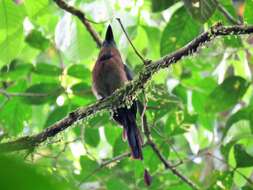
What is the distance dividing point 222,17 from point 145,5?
34.9 inches

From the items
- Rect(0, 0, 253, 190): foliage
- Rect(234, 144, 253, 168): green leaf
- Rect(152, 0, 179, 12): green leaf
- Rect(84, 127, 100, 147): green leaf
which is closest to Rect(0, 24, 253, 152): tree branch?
Rect(0, 0, 253, 190): foliage

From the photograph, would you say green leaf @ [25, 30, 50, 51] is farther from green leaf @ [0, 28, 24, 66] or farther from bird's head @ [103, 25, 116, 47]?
green leaf @ [0, 28, 24, 66]

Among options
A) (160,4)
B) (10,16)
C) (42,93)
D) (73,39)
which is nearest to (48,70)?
(42,93)

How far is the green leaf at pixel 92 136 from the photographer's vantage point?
2455mm

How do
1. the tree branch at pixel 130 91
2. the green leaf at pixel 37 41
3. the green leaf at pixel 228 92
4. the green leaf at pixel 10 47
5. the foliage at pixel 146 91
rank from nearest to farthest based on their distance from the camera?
the tree branch at pixel 130 91, the green leaf at pixel 10 47, the foliage at pixel 146 91, the green leaf at pixel 228 92, the green leaf at pixel 37 41

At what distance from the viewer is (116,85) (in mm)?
2209

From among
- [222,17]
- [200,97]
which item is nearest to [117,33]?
[222,17]

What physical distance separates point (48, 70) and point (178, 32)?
79 centimetres

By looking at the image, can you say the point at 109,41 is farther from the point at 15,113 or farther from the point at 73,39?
the point at 15,113

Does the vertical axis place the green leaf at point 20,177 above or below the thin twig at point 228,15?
above

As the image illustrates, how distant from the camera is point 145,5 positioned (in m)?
2.61

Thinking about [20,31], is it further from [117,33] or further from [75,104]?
[75,104]

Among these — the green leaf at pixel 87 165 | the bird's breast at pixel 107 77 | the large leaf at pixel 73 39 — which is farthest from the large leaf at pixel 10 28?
the green leaf at pixel 87 165

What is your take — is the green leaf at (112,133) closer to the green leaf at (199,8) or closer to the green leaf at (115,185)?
the green leaf at (115,185)
